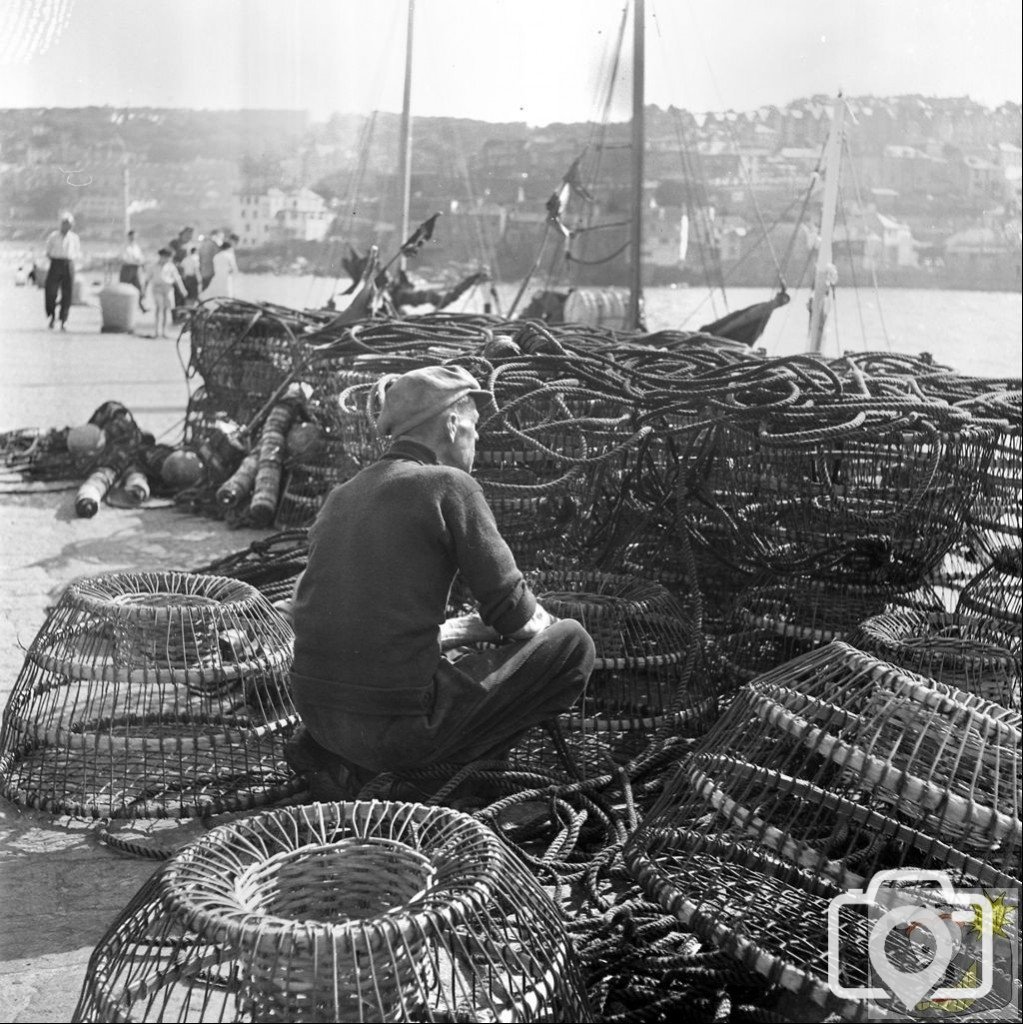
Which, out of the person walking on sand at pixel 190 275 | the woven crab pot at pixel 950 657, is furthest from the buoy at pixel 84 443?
the person walking on sand at pixel 190 275

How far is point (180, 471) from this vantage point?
8000mm

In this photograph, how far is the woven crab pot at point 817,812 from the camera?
2.33 m

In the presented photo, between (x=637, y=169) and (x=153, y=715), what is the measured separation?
12.3m

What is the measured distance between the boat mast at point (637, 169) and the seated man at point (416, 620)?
1108 cm

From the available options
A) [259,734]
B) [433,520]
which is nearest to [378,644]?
[433,520]

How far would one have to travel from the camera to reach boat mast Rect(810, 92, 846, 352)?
42.8 ft

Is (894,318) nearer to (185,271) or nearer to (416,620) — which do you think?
(185,271)

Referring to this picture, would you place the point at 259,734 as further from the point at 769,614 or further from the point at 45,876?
the point at 769,614

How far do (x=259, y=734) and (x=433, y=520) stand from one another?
0.90 metres

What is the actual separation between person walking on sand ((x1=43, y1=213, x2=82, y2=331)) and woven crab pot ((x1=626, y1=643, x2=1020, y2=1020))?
14.8 meters

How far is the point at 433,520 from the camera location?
315 cm

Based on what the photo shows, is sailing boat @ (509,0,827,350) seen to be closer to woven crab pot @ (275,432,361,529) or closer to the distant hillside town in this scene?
the distant hillside town

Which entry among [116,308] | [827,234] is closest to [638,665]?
[827,234]

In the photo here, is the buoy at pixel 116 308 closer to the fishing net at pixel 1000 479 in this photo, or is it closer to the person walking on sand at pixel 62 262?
the person walking on sand at pixel 62 262
